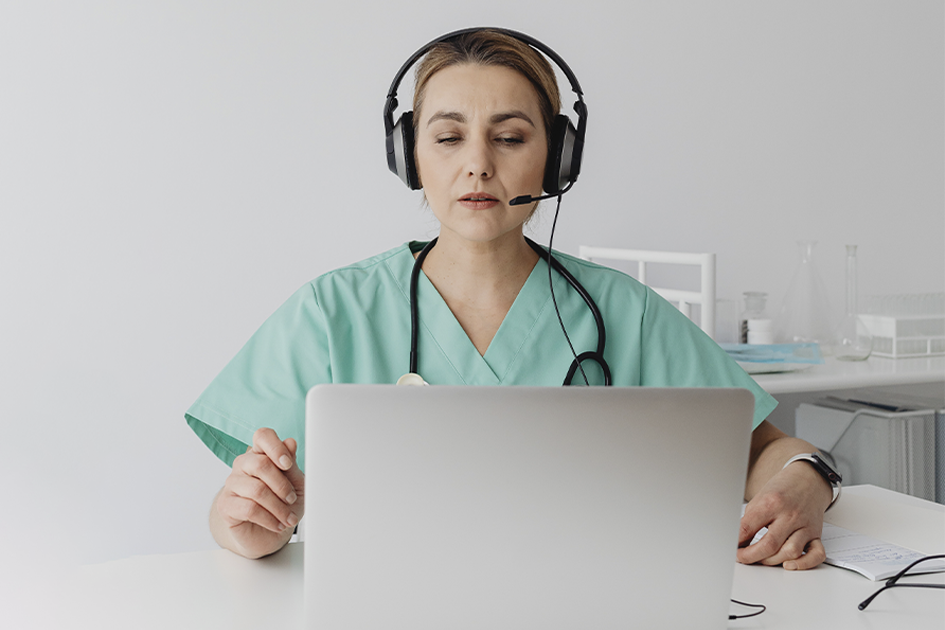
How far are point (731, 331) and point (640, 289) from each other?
4.09ft

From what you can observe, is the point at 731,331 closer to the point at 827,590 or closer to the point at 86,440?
the point at 827,590

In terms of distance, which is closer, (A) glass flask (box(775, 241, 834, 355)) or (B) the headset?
(B) the headset

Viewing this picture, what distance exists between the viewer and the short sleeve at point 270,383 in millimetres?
1027

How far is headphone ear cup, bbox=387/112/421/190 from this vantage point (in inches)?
44.1

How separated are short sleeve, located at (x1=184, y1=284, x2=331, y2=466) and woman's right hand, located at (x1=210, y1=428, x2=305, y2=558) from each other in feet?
0.63

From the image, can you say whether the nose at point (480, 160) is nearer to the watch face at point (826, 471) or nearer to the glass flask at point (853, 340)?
the watch face at point (826, 471)

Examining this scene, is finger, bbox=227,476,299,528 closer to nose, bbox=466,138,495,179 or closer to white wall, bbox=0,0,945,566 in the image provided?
Result: nose, bbox=466,138,495,179

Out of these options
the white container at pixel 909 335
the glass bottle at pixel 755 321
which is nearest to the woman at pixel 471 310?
the glass bottle at pixel 755 321

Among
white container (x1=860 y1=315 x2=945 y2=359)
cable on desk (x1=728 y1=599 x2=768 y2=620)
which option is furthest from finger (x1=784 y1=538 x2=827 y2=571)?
white container (x1=860 y1=315 x2=945 y2=359)

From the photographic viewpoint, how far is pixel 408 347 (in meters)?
1.09

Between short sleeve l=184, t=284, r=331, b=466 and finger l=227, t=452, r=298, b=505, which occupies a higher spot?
short sleeve l=184, t=284, r=331, b=466

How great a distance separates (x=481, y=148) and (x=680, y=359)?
1.38 ft

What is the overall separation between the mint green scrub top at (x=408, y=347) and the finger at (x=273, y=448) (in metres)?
0.26

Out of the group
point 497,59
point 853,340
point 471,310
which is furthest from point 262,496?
point 853,340
